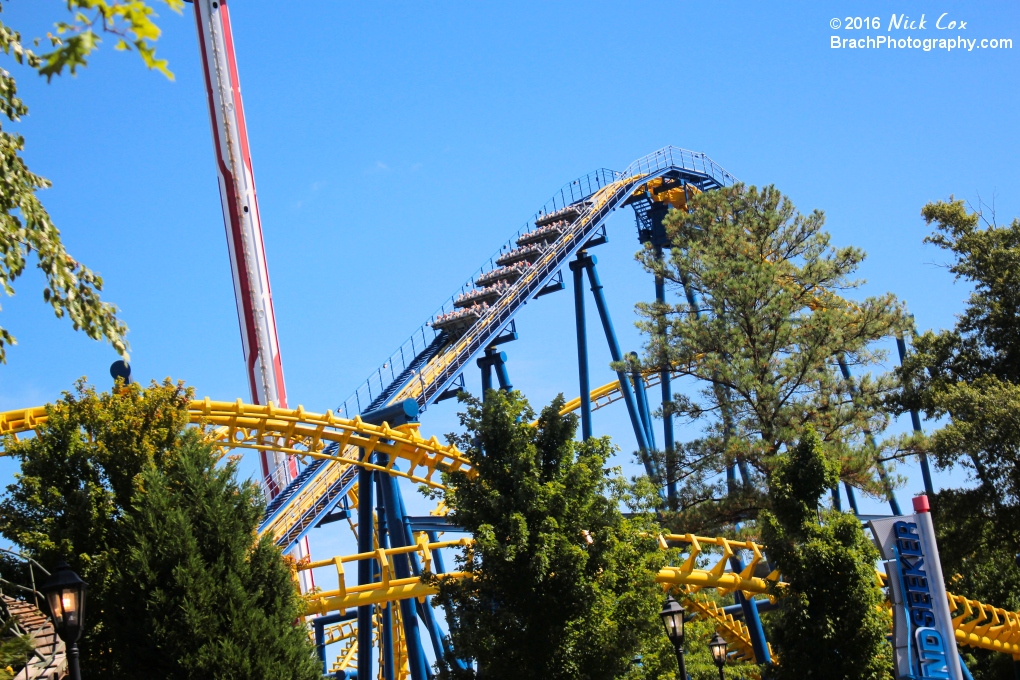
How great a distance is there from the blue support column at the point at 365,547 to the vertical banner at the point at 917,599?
11085mm

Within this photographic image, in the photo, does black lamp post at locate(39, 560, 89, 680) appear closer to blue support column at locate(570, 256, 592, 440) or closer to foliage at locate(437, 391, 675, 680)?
foliage at locate(437, 391, 675, 680)

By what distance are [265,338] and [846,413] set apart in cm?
1748

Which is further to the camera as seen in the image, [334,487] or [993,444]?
[334,487]

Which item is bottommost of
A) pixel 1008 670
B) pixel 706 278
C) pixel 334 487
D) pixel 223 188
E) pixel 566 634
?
pixel 1008 670

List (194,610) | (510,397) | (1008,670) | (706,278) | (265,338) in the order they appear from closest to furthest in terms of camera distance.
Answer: (194,610)
(510,397)
(706,278)
(1008,670)
(265,338)

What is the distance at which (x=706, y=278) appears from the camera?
67.8 feet

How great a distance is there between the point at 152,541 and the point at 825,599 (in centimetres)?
726

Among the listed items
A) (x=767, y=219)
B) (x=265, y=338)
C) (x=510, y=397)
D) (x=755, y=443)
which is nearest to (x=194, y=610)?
(x=510, y=397)

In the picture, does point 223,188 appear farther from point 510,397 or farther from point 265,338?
point 510,397

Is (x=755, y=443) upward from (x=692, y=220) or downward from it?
downward

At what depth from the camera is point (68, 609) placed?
7973 millimetres

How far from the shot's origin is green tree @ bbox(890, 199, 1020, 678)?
19484 millimetres

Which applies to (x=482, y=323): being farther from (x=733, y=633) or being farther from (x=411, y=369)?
(x=733, y=633)

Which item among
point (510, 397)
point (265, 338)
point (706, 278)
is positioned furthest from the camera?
point (265, 338)
